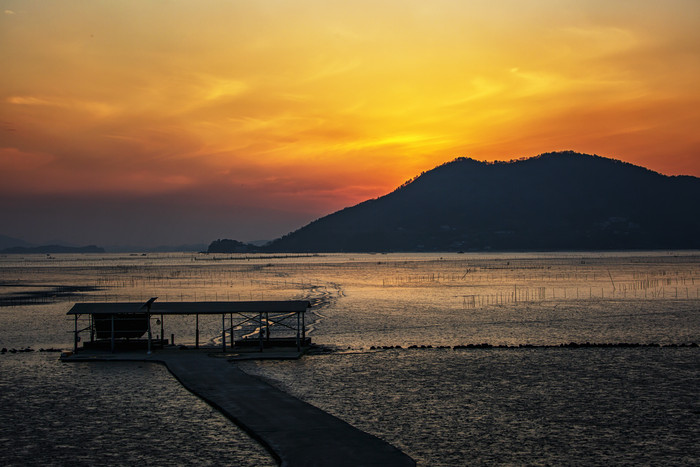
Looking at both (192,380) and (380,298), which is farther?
(380,298)

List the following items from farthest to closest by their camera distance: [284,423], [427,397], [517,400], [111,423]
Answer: [427,397]
[517,400]
[111,423]
[284,423]

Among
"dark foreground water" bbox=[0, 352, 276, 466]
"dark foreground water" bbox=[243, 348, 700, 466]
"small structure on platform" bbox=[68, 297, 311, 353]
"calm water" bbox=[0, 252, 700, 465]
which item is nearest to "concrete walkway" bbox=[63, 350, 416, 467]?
"dark foreground water" bbox=[0, 352, 276, 466]

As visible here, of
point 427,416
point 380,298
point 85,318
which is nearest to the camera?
point 427,416

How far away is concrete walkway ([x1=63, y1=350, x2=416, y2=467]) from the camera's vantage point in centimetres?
1922

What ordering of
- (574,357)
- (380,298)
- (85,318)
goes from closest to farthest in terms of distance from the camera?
(574,357) → (85,318) → (380,298)

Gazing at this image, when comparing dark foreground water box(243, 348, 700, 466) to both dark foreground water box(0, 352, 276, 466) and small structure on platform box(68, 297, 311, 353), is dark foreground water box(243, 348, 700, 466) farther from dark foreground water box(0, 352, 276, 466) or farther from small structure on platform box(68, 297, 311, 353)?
dark foreground water box(0, 352, 276, 466)

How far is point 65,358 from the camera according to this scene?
40.1 metres

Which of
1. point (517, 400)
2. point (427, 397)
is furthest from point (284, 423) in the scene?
point (517, 400)

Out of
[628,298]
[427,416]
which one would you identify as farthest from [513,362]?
[628,298]

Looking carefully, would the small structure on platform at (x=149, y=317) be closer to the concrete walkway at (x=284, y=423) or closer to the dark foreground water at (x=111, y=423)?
the dark foreground water at (x=111, y=423)

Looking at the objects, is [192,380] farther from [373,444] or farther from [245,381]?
[373,444]

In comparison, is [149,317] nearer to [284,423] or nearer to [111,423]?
[111,423]

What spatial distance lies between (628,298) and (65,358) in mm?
69069

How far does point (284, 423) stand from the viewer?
2317 cm
